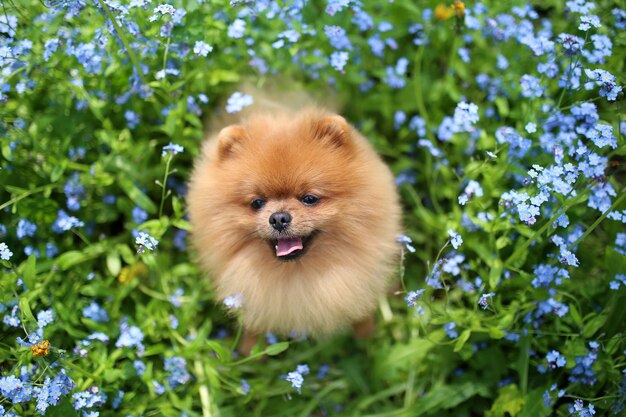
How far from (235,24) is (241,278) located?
1277 mm

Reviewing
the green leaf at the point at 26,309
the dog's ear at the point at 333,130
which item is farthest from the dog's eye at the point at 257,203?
the green leaf at the point at 26,309

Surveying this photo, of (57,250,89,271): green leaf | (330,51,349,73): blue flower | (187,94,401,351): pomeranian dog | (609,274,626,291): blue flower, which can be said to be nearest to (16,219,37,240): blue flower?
(57,250,89,271): green leaf

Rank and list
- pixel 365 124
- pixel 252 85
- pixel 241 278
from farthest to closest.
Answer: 1. pixel 365 124
2. pixel 252 85
3. pixel 241 278

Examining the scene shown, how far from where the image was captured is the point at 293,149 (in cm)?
220

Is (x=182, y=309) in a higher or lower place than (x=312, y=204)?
lower

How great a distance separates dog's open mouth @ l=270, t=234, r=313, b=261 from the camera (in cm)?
228

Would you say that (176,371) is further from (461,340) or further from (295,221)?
(461,340)

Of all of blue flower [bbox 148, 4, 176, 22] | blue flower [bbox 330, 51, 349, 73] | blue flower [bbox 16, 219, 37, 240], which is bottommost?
blue flower [bbox 16, 219, 37, 240]

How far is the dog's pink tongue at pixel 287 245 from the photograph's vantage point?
7.47ft

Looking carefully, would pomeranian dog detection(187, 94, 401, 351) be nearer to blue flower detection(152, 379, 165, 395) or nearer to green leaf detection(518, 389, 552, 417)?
blue flower detection(152, 379, 165, 395)

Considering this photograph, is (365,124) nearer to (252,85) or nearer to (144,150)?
(252,85)

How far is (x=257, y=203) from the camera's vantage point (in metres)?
2.27

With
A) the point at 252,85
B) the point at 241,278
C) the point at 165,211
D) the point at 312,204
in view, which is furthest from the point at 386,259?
the point at 165,211

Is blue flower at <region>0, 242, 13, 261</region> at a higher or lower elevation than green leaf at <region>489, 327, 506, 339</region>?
higher
